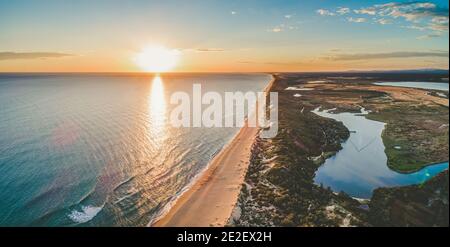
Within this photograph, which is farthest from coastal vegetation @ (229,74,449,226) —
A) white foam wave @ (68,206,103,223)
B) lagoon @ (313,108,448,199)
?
white foam wave @ (68,206,103,223)

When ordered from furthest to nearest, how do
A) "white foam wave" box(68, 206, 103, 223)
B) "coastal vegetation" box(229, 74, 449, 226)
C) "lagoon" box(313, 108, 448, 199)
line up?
1. "lagoon" box(313, 108, 448, 199)
2. "white foam wave" box(68, 206, 103, 223)
3. "coastal vegetation" box(229, 74, 449, 226)

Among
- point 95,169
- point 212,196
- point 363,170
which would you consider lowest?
point 212,196

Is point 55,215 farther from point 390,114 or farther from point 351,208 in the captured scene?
point 390,114

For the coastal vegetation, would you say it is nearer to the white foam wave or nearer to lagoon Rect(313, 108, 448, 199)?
lagoon Rect(313, 108, 448, 199)

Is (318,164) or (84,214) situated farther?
(318,164)

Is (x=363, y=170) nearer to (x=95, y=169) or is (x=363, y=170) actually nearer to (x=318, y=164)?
(x=318, y=164)

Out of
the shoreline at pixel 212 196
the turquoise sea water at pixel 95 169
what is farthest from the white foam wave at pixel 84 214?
the shoreline at pixel 212 196

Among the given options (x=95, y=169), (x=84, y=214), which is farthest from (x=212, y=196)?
(x=95, y=169)
